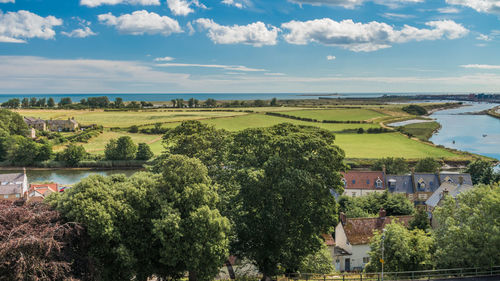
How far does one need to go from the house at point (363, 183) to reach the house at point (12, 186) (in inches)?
1819

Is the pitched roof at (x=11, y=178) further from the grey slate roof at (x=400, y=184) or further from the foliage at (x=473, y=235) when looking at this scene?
the grey slate roof at (x=400, y=184)

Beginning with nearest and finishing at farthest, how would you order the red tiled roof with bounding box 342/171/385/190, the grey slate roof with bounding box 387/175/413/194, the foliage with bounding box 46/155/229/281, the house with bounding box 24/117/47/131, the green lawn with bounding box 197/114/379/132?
the foliage with bounding box 46/155/229/281 < the grey slate roof with bounding box 387/175/413/194 < the red tiled roof with bounding box 342/171/385/190 < the house with bounding box 24/117/47/131 < the green lawn with bounding box 197/114/379/132

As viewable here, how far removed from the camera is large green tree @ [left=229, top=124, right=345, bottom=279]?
24484mm

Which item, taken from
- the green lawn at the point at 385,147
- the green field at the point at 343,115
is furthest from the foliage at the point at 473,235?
the green field at the point at 343,115

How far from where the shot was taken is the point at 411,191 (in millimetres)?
56906

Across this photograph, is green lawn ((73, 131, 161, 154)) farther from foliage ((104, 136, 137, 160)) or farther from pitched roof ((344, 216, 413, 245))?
pitched roof ((344, 216, 413, 245))

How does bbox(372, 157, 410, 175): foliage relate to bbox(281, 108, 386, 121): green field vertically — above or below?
below

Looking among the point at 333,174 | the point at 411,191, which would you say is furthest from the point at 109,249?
the point at 411,191

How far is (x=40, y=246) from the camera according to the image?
17.2 meters

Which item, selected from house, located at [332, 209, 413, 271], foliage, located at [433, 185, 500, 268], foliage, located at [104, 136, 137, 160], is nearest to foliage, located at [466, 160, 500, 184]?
house, located at [332, 209, 413, 271]

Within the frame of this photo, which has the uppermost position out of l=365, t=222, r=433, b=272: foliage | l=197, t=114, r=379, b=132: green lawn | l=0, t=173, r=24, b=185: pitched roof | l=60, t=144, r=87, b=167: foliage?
l=197, t=114, r=379, b=132: green lawn

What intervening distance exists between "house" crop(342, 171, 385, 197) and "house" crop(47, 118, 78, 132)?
94.9 meters

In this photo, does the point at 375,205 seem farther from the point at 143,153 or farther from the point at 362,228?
the point at 143,153

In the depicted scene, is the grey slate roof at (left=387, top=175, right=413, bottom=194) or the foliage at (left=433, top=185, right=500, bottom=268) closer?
the foliage at (left=433, top=185, right=500, bottom=268)
